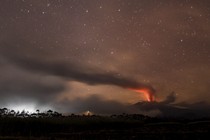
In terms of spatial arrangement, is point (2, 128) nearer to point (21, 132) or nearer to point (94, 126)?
point (21, 132)

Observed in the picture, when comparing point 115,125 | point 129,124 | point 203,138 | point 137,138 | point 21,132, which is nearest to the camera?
point 203,138

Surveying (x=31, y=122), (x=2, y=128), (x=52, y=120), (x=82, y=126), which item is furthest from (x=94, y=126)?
(x=2, y=128)

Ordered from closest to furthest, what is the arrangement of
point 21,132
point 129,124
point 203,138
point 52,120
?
point 203,138
point 21,132
point 52,120
point 129,124

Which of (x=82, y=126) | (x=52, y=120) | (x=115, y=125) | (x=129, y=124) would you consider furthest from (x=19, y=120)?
(x=129, y=124)

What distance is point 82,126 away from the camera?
35.4 metres

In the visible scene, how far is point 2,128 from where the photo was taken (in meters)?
29.3

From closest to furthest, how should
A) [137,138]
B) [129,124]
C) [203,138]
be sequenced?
[203,138]
[137,138]
[129,124]

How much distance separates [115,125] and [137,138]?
736 inches

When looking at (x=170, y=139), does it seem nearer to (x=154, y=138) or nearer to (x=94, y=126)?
(x=154, y=138)

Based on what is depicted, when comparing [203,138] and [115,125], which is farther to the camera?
[115,125]

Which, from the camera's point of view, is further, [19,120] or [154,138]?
[19,120]

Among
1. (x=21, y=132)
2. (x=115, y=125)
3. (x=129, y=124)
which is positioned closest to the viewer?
(x=21, y=132)

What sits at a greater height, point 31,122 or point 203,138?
point 31,122

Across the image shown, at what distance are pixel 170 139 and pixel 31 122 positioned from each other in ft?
47.0
